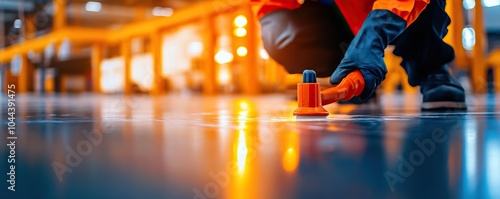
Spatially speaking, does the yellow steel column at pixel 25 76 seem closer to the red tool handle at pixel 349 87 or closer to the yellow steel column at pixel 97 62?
the yellow steel column at pixel 97 62

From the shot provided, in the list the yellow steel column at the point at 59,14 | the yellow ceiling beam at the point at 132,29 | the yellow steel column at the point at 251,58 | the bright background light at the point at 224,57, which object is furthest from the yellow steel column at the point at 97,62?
the yellow steel column at the point at 251,58

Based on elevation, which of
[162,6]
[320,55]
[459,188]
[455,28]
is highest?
[162,6]

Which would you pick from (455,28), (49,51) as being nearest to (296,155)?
(455,28)

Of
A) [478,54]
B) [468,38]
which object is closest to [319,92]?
[478,54]

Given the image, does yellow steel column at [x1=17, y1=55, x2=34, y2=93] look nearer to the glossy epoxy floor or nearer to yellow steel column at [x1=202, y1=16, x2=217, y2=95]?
yellow steel column at [x1=202, y1=16, x2=217, y2=95]

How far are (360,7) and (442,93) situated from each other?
0.30 m

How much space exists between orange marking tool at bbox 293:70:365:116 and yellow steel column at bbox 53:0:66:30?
222 inches

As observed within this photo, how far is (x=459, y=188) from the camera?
293 mm

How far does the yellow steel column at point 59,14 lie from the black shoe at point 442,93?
5.55 m

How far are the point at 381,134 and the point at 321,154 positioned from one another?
19 cm

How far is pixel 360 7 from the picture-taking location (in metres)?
0.98

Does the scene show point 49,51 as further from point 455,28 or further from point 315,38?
point 315,38

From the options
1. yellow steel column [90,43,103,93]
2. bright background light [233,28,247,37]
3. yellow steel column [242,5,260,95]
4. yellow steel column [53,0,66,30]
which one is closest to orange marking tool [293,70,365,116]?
yellow steel column [242,5,260,95]

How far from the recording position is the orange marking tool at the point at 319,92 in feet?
2.65
